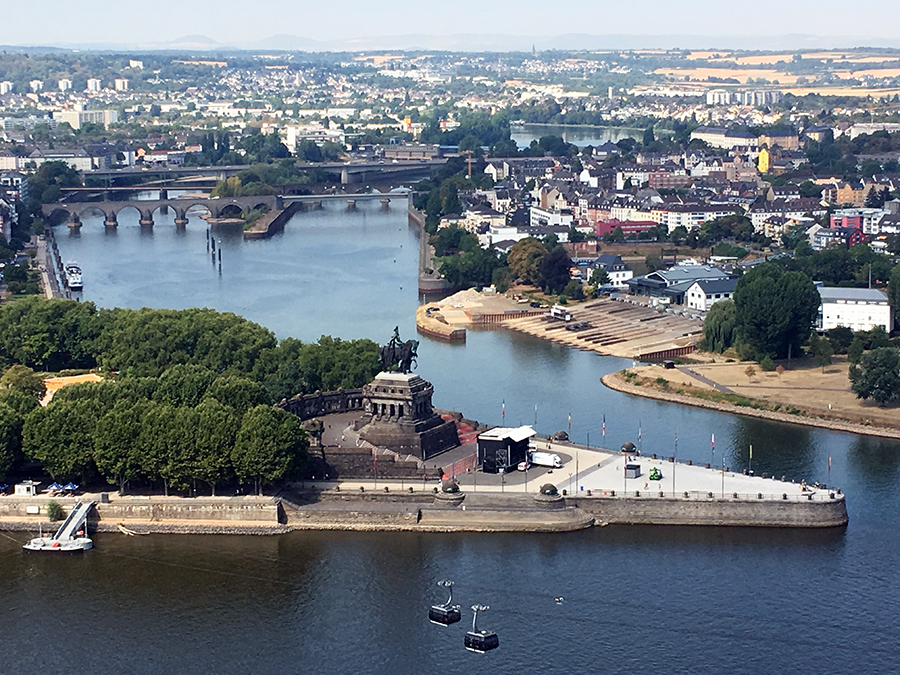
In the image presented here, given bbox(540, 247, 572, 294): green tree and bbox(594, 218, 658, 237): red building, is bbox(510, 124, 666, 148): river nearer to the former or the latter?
bbox(594, 218, 658, 237): red building

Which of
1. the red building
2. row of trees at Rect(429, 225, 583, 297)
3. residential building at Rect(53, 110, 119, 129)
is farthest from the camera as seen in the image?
residential building at Rect(53, 110, 119, 129)

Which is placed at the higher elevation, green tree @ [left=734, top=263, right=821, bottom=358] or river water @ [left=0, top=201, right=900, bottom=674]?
green tree @ [left=734, top=263, right=821, bottom=358]

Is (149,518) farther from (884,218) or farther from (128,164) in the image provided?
(128,164)

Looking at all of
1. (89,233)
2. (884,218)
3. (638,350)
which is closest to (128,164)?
(89,233)

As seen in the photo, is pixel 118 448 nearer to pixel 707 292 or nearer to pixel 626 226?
pixel 707 292

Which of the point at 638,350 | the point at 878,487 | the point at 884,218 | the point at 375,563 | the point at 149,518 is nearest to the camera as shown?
the point at 375,563

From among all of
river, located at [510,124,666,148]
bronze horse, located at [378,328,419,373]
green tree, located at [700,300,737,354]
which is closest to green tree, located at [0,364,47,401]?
bronze horse, located at [378,328,419,373]

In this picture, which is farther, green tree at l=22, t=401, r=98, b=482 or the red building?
the red building
